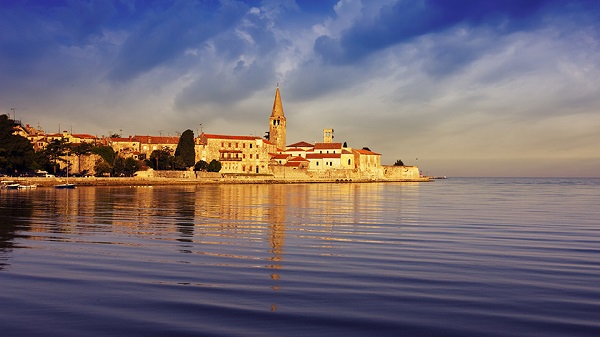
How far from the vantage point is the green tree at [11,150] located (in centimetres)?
5822

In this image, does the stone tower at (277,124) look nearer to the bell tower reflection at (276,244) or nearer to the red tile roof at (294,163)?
the red tile roof at (294,163)

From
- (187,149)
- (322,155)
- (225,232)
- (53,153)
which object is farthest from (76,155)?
(225,232)

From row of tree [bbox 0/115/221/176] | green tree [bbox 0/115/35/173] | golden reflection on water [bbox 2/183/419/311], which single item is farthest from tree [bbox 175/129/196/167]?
golden reflection on water [bbox 2/183/419/311]

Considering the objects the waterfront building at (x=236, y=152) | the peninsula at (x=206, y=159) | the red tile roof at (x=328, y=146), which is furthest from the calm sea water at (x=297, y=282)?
the red tile roof at (x=328, y=146)

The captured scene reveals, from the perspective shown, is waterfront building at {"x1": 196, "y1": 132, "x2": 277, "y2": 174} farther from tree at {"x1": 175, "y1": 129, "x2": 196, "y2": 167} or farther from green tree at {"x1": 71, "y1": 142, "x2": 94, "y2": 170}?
green tree at {"x1": 71, "y1": 142, "x2": 94, "y2": 170}

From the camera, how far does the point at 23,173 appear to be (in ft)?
217

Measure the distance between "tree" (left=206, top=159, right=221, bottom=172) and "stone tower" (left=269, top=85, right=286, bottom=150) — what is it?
23.5 m

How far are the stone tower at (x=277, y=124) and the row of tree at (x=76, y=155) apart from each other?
23685 mm

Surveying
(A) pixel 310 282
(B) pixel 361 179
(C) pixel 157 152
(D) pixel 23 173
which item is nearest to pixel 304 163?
(B) pixel 361 179

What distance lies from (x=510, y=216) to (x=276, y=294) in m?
17.4

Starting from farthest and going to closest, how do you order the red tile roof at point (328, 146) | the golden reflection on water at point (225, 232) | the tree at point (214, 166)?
the red tile roof at point (328, 146) → the tree at point (214, 166) → the golden reflection on water at point (225, 232)

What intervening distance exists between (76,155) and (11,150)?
18.2 meters

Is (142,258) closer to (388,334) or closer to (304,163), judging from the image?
(388,334)

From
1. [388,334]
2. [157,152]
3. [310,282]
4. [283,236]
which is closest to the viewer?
[388,334]
